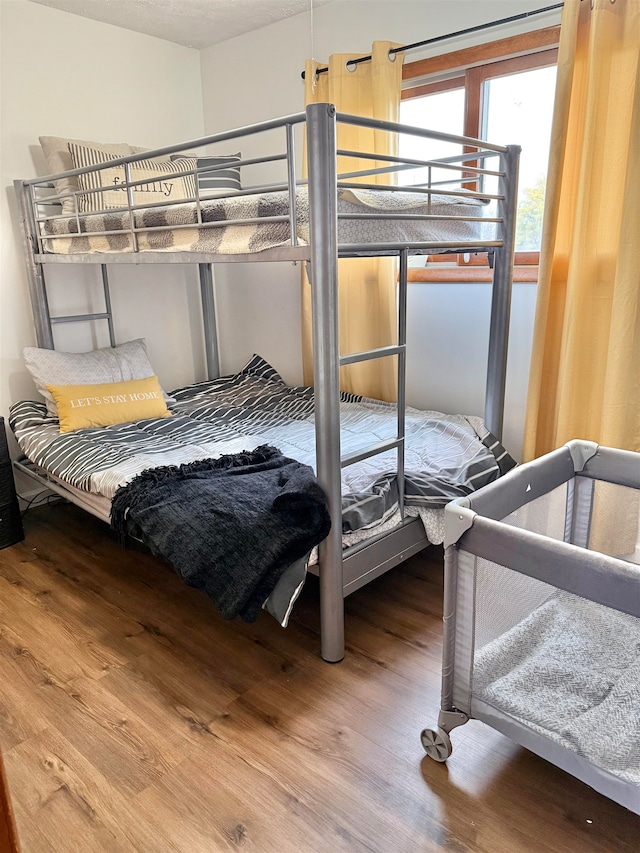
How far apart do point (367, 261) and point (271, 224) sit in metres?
1.22

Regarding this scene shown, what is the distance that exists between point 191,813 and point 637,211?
223cm

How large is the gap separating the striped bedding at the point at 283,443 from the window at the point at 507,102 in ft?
2.47

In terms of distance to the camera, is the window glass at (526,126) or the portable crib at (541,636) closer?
the portable crib at (541,636)

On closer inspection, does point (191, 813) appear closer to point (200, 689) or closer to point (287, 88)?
point (200, 689)

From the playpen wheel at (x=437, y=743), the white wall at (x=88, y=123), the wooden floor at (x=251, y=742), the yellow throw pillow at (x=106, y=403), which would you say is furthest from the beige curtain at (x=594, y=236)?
the white wall at (x=88, y=123)

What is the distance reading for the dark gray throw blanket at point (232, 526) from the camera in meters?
1.75

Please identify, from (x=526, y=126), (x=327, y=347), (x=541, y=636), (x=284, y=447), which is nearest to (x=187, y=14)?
(x=526, y=126)

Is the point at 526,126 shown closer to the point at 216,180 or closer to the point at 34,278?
the point at 216,180

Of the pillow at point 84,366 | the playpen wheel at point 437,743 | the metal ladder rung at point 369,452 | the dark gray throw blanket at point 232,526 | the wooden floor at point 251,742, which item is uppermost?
the pillow at point 84,366

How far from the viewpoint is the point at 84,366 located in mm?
3027

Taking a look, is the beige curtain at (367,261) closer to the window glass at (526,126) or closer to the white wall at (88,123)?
the window glass at (526,126)

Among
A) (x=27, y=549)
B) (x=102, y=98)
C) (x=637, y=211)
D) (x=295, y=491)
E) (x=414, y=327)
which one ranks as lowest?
(x=27, y=549)

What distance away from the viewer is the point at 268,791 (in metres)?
1.49

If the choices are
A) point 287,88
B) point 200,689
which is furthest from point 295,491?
point 287,88
